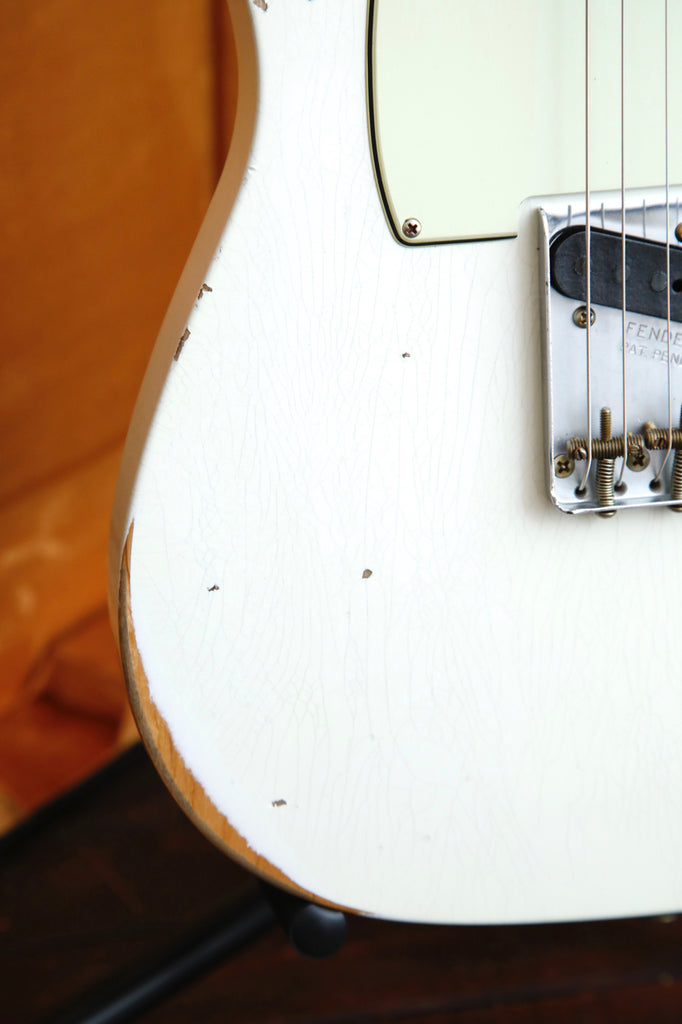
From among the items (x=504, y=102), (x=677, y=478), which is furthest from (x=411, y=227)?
(x=677, y=478)

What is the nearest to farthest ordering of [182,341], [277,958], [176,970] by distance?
[182,341] < [176,970] < [277,958]

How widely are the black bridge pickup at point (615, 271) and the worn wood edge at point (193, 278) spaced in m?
0.14

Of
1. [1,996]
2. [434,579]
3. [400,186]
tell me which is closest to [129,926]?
[1,996]

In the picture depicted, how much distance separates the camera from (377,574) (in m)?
0.40

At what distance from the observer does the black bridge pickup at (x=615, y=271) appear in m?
0.40

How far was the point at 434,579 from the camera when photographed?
41cm

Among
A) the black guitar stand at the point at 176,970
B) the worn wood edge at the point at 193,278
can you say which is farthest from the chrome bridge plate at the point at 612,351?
the black guitar stand at the point at 176,970

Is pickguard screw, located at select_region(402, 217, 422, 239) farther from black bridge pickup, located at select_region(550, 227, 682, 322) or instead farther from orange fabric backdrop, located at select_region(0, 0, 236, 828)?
orange fabric backdrop, located at select_region(0, 0, 236, 828)

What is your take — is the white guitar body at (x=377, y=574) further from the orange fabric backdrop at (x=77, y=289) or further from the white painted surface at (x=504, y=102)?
the orange fabric backdrop at (x=77, y=289)

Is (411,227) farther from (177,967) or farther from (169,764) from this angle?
(177,967)

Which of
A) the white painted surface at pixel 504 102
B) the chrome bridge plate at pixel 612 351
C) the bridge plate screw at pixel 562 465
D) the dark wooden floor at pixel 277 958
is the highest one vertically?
the white painted surface at pixel 504 102

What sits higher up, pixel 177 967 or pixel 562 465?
pixel 562 465

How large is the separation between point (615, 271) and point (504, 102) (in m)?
0.09

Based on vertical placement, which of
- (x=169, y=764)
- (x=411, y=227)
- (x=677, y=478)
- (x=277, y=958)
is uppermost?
(x=411, y=227)
